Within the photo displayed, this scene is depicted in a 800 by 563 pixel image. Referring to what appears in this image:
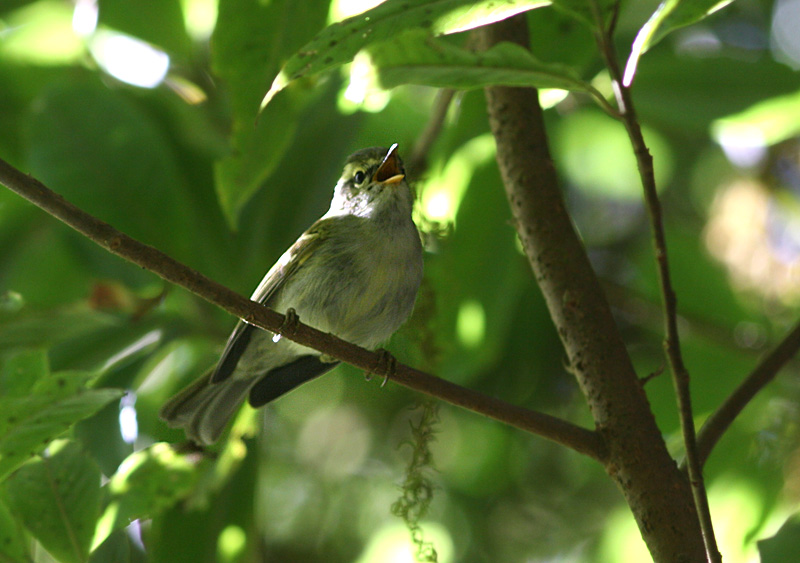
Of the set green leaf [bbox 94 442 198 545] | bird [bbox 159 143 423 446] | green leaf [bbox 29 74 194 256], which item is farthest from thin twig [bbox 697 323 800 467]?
green leaf [bbox 29 74 194 256]

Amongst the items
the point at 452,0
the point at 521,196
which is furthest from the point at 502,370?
the point at 452,0

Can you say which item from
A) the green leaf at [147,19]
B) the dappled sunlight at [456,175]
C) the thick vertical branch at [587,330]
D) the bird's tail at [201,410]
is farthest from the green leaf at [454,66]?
the green leaf at [147,19]

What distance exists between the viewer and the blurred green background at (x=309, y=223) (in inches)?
96.1

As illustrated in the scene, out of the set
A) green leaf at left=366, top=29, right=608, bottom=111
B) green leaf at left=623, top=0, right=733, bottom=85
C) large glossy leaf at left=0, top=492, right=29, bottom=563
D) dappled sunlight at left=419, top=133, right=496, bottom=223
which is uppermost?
dappled sunlight at left=419, top=133, right=496, bottom=223

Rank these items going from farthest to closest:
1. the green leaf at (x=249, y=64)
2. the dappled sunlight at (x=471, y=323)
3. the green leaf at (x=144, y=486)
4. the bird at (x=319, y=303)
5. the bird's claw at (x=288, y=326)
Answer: the dappled sunlight at (x=471, y=323) → the bird at (x=319, y=303) → the green leaf at (x=249, y=64) → the green leaf at (x=144, y=486) → the bird's claw at (x=288, y=326)

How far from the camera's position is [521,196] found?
210 cm

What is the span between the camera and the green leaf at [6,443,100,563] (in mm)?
1929

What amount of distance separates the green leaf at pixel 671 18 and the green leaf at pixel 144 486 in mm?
1562

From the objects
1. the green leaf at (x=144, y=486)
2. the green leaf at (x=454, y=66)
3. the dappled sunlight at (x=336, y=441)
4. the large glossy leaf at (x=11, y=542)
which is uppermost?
the dappled sunlight at (x=336, y=441)

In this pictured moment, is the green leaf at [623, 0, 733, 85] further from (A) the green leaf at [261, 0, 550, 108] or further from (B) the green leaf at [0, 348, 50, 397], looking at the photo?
(B) the green leaf at [0, 348, 50, 397]

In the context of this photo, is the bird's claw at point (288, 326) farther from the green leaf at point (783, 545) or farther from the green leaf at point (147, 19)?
the green leaf at point (147, 19)

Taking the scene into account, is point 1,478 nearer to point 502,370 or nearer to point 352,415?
point 502,370

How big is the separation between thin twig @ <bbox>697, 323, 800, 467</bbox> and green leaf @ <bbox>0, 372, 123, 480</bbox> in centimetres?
129

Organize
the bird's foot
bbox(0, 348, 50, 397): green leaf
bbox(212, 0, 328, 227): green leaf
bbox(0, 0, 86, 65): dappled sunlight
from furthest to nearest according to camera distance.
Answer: bbox(0, 0, 86, 65): dappled sunlight
bbox(212, 0, 328, 227): green leaf
bbox(0, 348, 50, 397): green leaf
the bird's foot
